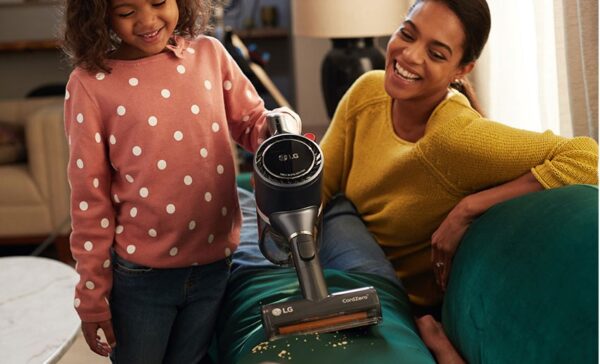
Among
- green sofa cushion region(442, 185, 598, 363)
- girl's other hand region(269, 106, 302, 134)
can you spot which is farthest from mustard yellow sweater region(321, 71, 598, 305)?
girl's other hand region(269, 106, 302, 134)

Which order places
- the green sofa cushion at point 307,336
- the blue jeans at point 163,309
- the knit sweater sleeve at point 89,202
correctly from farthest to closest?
the blue jeans at point 163,309
the knit sweater sleeve at point 89,202
the green sofa cushion at point 307,336

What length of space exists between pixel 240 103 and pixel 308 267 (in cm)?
40

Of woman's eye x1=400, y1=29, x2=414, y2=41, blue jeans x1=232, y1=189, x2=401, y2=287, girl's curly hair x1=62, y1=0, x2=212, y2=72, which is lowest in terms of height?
blue jeans x1=232, y1=189, x2=401, y2=287

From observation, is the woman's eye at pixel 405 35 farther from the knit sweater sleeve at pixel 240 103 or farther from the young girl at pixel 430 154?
the knit sweater sleeve at pixel 240 103

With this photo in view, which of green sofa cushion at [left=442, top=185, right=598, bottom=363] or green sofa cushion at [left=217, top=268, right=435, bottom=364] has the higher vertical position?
green sofa cushion at [left=442, top=185, right=598, bottom=363]

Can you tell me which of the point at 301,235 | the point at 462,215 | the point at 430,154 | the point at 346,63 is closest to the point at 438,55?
the point at 430,154

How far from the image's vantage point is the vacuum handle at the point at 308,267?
115 cm

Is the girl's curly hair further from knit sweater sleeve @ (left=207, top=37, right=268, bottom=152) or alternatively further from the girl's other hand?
the girl's other hand

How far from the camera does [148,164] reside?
1.28 m

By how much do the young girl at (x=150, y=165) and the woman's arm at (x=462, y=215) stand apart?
14.3 inches

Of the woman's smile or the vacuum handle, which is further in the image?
the woman's smile

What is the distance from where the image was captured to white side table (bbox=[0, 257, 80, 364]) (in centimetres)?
161

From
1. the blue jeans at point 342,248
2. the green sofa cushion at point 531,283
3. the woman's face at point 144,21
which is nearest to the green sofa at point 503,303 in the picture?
the green sofa cushion at point 531,283

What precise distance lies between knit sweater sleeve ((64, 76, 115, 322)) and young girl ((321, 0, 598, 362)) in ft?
1.72
